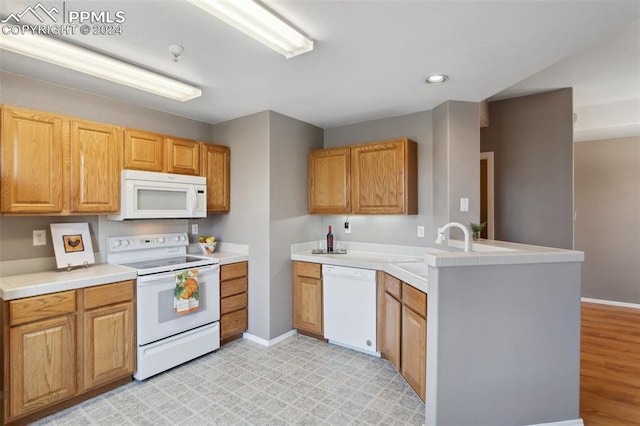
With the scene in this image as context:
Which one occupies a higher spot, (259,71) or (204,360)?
(259,71)

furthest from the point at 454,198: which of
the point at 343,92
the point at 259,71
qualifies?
the point at 259,71

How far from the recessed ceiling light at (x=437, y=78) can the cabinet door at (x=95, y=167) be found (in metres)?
2.65

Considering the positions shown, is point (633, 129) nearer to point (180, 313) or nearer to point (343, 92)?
point (343, 92)

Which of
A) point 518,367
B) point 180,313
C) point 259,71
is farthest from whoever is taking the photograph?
point 180,313

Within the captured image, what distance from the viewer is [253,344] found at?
331cm

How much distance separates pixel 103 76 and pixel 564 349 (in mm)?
3573

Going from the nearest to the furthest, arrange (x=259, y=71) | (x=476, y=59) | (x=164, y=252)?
1. (x=476, y=59)
2. (x=259, y=71)
3. (x=164, y=252)

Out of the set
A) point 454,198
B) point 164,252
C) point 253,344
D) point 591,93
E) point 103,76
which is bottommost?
point 253,344

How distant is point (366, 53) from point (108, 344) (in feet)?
9.31

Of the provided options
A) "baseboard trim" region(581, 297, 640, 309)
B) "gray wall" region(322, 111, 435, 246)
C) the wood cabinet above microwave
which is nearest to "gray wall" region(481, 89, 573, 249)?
"gray wall" region(322, 111, 435, 246)

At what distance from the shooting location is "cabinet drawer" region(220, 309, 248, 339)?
10.5 feet

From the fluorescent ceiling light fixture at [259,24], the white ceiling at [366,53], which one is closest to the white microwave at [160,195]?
the white ceiling at [366,53]

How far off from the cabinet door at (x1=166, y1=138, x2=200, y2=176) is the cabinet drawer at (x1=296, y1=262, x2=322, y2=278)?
1.49 meters

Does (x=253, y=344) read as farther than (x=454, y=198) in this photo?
Yes
